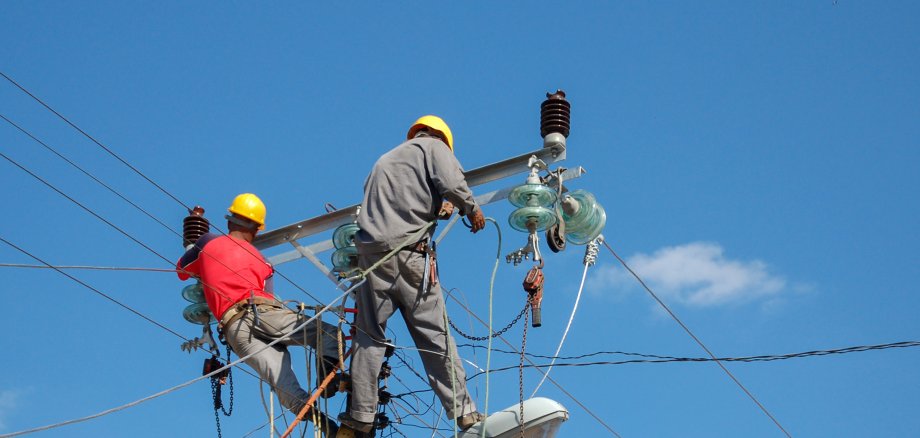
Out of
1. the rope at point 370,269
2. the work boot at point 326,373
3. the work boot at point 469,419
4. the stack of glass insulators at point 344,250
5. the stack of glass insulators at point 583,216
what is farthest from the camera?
the stack of glass insulators at point 344,250

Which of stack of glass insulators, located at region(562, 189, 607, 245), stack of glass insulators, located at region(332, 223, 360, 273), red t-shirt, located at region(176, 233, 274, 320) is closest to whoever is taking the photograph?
red t-shirt, located at region(176, 233, 274, 320)

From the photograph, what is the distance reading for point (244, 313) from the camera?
10734 millimetres

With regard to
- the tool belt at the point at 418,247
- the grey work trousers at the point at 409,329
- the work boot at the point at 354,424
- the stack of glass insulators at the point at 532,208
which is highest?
the stack of glass insulators at the point at 532,208

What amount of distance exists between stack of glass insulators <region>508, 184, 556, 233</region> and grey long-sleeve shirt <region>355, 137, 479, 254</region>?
26.8 inches

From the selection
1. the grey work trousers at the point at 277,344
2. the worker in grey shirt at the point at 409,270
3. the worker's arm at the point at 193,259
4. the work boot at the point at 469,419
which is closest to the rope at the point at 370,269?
the worker in grey shirt at the point at 409,270

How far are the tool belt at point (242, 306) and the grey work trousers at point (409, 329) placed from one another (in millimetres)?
948

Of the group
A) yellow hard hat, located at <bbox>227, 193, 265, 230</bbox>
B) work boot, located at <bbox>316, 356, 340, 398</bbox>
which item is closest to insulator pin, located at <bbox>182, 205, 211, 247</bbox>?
yellow hard hat, located at <bbox>227, 193, 265, 230</bbox>

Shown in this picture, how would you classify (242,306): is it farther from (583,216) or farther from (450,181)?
(583,216)

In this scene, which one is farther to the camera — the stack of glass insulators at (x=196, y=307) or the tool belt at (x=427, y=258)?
the stack of glass insulators at (x=196, y=307)

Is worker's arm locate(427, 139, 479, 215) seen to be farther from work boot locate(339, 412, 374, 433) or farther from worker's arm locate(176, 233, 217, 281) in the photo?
worker's arm locate(176, 233, 217, 281)

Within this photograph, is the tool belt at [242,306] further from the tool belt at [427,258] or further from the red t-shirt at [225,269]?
the tool belt at [427,258]

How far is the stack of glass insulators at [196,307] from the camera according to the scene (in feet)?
37.3

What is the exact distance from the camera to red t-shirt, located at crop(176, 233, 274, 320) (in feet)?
35.7

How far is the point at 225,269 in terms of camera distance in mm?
10992
